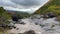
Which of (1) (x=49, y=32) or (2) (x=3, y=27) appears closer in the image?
(1) (x=49, y=32)

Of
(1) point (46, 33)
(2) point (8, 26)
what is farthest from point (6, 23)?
(1) point (46, 33)

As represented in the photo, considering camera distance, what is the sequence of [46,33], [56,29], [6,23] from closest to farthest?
1. [46,33]
2. [56,29]
3. [6,23]

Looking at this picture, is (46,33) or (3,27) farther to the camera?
(3,27)

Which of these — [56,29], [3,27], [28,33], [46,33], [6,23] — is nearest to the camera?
[28,33]

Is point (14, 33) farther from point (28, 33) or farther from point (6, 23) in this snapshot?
point (6, 23)

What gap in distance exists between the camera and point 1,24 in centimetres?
4366

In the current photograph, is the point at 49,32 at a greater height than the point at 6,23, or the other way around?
the point at 6,23

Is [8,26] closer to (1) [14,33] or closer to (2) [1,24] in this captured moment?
(2) [1,24]

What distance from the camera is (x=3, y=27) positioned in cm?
4241

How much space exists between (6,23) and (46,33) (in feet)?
41.6

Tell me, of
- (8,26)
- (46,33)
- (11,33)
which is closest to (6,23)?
(8,26)

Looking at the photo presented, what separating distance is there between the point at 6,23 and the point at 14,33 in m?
9.95

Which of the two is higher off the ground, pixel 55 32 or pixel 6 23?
pixel 6 23

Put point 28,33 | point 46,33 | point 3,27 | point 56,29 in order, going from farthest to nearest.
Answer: point 3,27 → point 56,29 → point 46,33 → point 28,33
